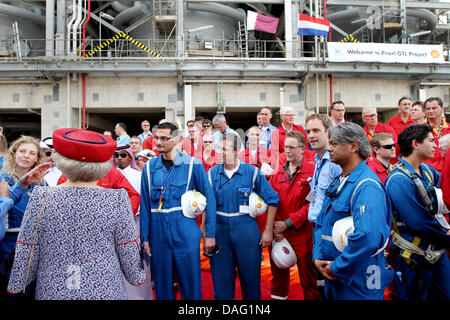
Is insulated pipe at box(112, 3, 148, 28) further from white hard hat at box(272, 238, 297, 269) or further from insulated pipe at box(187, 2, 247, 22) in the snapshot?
white hard hat at box(272, 238, 297, 269)

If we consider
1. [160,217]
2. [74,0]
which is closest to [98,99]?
[74,0]

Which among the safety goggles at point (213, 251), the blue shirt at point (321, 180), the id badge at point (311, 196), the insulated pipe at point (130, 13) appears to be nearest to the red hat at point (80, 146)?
the safety goggles at point (213, 251)

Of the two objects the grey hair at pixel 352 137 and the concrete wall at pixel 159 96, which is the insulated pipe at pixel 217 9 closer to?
the concrete wall at pixel 159 96

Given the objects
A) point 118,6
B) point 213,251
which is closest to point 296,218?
point 213,251

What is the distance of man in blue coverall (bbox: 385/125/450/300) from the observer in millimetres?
2982

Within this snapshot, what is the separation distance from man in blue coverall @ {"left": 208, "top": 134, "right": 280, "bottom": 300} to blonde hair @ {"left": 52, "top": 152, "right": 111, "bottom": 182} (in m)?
1.98

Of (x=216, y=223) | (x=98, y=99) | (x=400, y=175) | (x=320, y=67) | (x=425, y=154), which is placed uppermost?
(x=320, y=67)

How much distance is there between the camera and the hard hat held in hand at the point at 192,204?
3459mm

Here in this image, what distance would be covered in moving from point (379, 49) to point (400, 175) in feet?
45.9

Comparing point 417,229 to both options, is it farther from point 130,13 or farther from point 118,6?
point 118,6

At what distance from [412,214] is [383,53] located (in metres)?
14.3

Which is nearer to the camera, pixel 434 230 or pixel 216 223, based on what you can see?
pixel 434 230

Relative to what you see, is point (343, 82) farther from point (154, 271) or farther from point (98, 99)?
point (154, 271)
